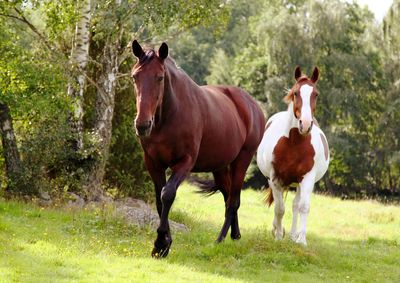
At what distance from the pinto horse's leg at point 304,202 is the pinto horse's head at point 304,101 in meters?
1.08

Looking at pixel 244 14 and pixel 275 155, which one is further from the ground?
pixel 244 14

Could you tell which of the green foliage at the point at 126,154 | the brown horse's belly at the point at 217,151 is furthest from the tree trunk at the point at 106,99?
the brown horse's belly at the point at 217,151

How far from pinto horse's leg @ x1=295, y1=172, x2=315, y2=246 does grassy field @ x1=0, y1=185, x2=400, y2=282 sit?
403 millimetres

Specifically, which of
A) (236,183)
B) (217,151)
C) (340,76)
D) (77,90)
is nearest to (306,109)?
(217,151)

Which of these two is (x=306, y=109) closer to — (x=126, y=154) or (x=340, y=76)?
(x=126, y=154)

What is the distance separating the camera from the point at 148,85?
25.5 feet

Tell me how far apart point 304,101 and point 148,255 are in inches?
126

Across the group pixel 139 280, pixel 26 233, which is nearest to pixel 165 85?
pixel 139 280

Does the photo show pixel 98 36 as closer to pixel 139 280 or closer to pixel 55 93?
pixel 55 93

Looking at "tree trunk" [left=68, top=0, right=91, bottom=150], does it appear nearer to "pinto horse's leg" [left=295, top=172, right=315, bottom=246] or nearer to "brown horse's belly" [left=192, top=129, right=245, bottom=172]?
"brown horse's belly" [left=192, top=129, right=245, bottom=172]

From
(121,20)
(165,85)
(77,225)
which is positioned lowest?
(77,225)

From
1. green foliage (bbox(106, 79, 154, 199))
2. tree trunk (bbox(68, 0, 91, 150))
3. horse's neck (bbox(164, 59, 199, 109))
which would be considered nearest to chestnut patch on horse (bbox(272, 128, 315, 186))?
horse's neck (bbox(164, 59, 199, 109))

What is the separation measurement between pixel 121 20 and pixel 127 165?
377cm

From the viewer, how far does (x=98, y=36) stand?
15133 millimetres
